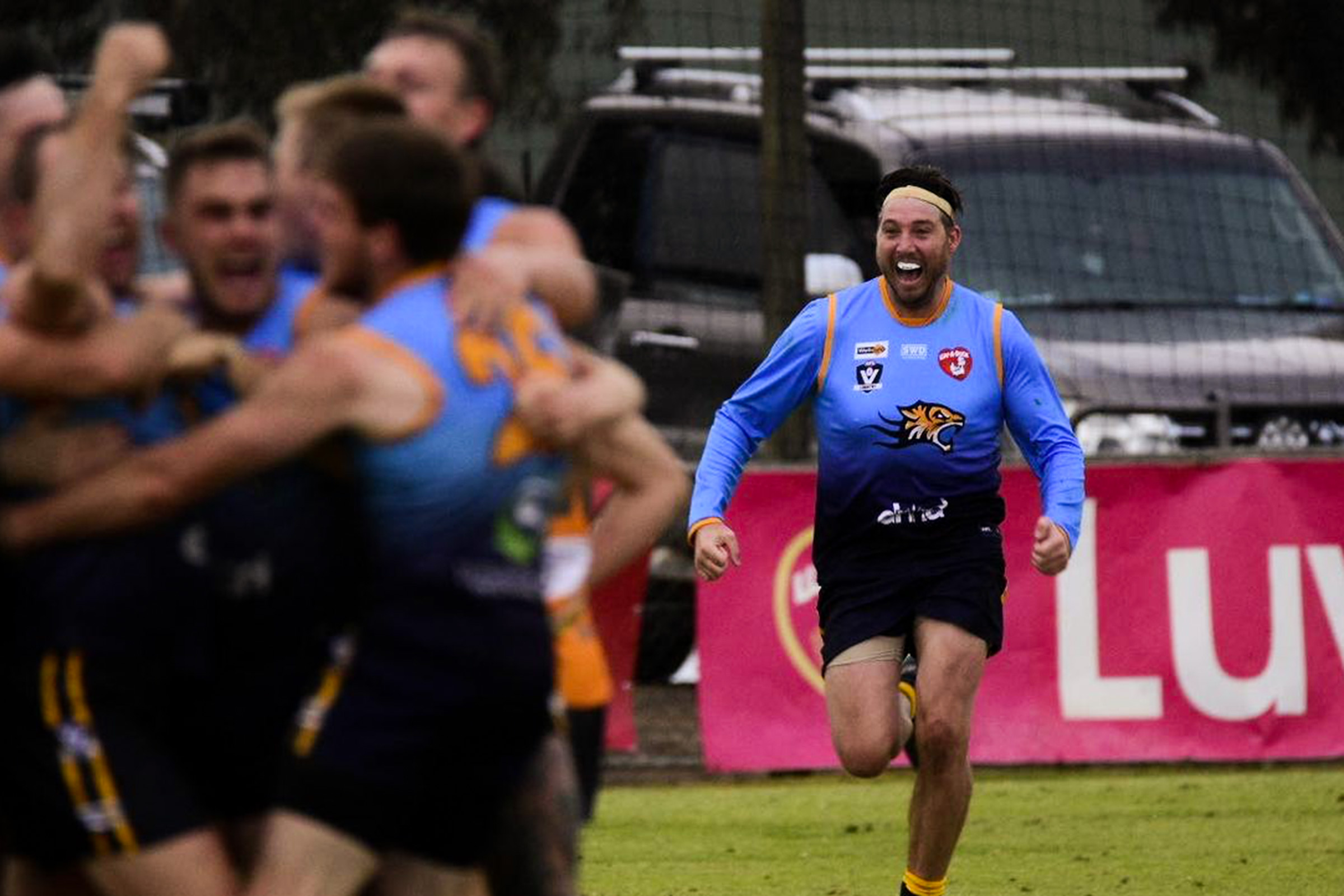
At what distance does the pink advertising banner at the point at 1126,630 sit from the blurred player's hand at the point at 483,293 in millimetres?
7422

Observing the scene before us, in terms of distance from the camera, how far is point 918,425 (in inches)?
345

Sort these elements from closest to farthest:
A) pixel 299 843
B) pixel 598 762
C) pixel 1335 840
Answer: pixel 299 843
pixel 598 762
pixel 1335 840

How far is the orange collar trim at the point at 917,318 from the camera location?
8836mm

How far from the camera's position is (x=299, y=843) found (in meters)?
4.69

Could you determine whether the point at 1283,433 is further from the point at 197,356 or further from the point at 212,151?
the point at 197,356

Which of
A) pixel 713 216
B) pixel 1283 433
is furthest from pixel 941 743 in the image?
pixel 713 216

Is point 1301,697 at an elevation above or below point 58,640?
below

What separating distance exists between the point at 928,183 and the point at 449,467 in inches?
175

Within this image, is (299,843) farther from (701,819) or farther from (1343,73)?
(1343,73)

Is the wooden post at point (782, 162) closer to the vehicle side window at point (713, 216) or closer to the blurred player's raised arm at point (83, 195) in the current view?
the vehicle side window at point (713, 216)

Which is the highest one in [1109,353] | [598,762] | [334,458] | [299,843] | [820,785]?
[334,458]

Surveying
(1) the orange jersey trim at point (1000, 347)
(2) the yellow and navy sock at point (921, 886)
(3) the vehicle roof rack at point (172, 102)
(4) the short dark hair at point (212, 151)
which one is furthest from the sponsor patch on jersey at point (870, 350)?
(3) the vehicle roof rack at point (172, 102)

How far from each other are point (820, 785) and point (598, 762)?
619 cm

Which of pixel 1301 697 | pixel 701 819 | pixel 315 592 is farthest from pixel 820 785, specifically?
pixel 315 592
